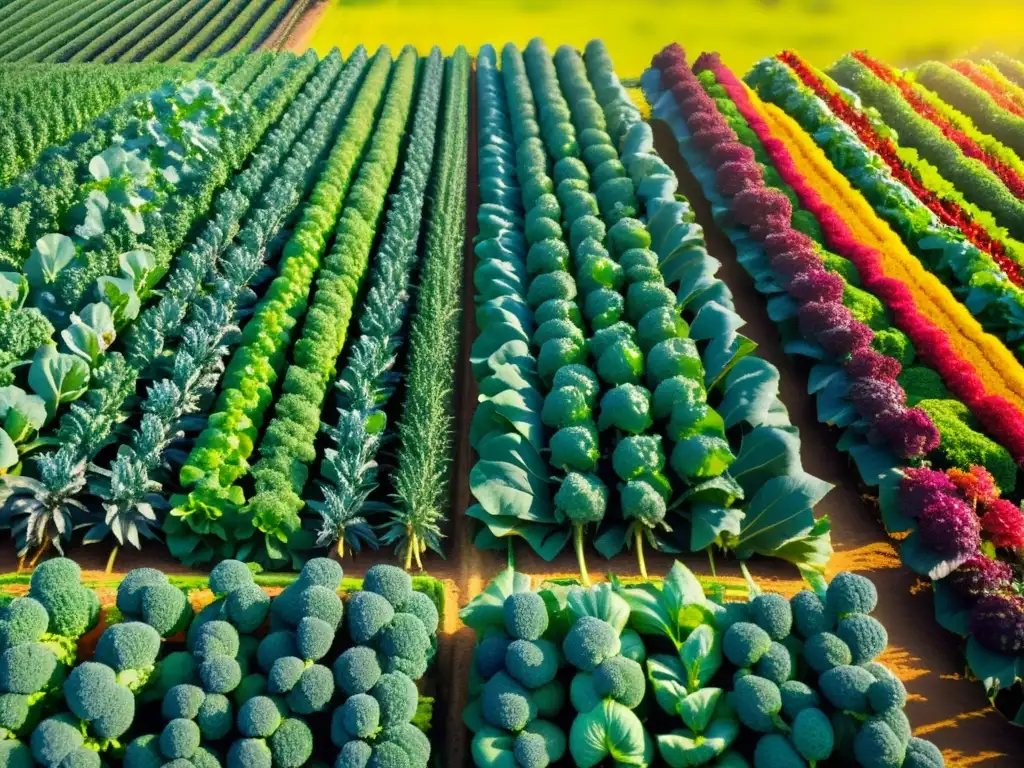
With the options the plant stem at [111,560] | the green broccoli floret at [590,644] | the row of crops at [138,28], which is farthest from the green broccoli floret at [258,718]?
the row of crops at [138,28]

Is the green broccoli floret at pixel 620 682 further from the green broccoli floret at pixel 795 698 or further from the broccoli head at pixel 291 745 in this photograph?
the broccoli head at pixel 291 745

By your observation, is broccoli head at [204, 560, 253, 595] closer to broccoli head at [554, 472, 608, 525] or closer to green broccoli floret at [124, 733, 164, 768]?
green broccoli floret at [124, 733, 164, 768]

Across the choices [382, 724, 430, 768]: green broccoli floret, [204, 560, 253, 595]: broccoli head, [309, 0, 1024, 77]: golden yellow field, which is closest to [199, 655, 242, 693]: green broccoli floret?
[204, 560, 253, 595]: broccoli head

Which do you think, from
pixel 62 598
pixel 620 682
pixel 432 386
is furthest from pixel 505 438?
pixel 62 598

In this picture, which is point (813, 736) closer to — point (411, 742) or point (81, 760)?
point (411, 742)

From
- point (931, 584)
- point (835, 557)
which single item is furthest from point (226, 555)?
point (931, 584)

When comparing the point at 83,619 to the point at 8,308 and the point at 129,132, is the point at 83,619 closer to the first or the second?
the point at 8,308
